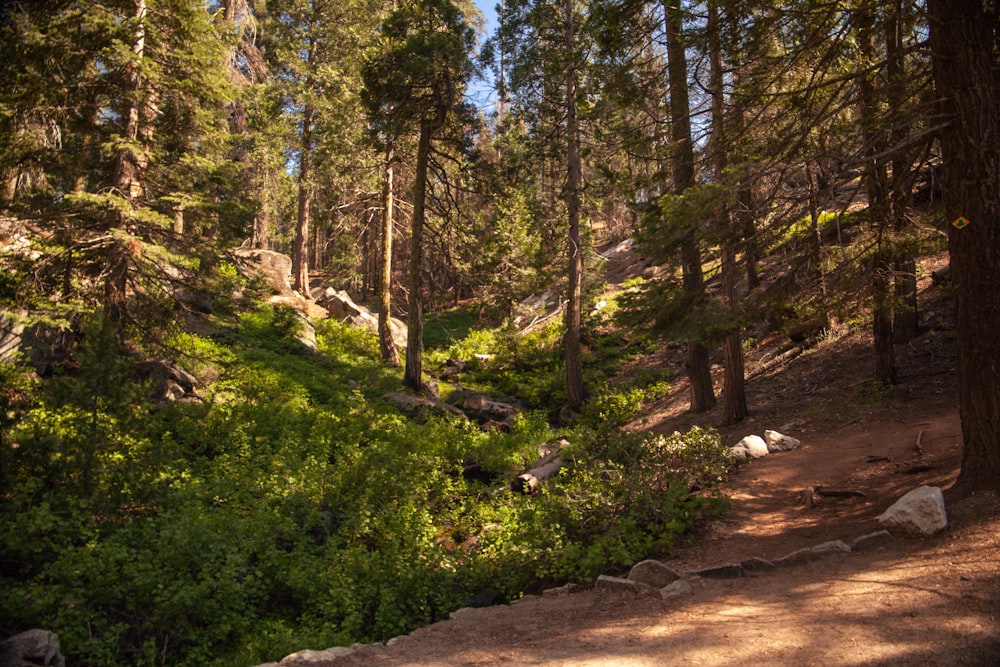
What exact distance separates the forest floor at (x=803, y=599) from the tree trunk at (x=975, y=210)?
2.34 feet

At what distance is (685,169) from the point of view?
42.3 ft

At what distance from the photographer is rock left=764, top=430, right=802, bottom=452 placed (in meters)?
10.2

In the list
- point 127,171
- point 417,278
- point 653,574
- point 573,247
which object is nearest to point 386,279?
point 417,278

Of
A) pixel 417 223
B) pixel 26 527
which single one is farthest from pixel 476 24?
pixel 26 527

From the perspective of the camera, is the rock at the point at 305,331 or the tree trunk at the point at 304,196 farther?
the tree trunk at the point at 304,196

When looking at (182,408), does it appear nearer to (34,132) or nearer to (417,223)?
(34,132)

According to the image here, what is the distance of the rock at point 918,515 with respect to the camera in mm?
5758

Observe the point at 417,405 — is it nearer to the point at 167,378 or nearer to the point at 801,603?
the point at 167,378

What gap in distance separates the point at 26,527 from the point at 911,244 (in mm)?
11739

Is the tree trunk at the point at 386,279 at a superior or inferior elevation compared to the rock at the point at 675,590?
superior

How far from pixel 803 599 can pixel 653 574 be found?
4.99ft

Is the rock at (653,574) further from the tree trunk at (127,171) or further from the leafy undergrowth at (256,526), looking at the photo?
the tree trunk at (127,171)

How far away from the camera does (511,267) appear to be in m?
29.2

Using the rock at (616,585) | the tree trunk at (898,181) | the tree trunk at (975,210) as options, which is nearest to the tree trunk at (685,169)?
the tree trunk at (898,181)
